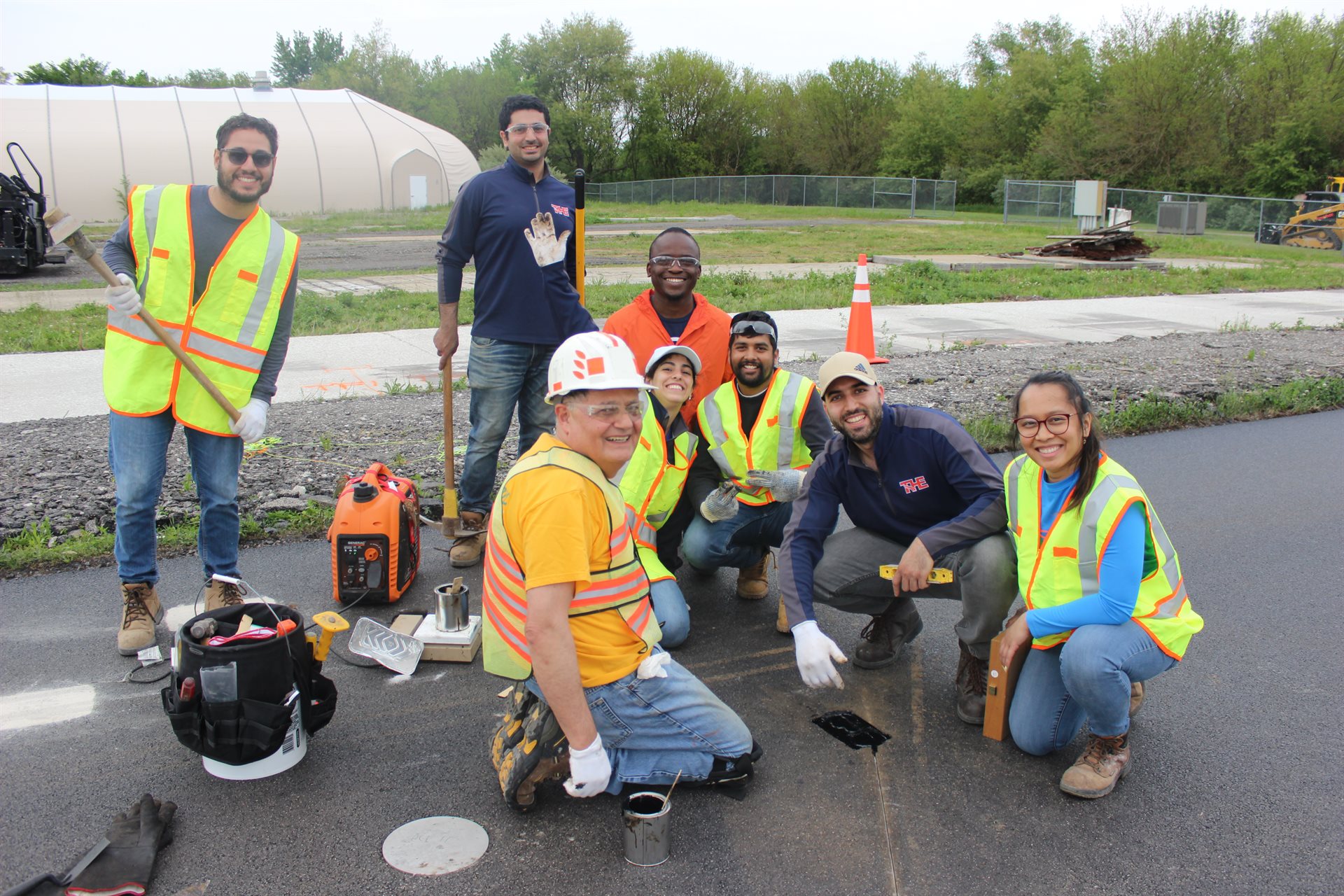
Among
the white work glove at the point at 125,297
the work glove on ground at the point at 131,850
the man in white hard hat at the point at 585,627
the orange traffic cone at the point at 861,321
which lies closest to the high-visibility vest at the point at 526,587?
the man in white hard hat at the point at 585,627

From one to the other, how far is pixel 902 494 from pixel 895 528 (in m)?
0.15

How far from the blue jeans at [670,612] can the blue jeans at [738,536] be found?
390mm

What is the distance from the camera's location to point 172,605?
4.42 metres

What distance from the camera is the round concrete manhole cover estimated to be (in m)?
2.78

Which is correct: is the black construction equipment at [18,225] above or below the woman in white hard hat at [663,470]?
above

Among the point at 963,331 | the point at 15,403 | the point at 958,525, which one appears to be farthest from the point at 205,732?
the point at 963,331

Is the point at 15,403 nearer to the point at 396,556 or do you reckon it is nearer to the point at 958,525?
the point at 396,556

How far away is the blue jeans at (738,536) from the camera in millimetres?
4445

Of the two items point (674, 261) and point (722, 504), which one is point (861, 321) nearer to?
point (674, 261)

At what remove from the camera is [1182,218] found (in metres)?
31.8

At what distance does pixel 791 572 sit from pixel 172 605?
9.05 feet

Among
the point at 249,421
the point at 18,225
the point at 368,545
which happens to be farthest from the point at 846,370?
the point at 18,225

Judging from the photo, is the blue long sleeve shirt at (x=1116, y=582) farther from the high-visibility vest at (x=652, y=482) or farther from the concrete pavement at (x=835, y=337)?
the concrete pavement at (x=835, y=337)

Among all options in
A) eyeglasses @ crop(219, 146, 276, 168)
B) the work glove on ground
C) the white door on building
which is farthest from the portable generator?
the white door on building
